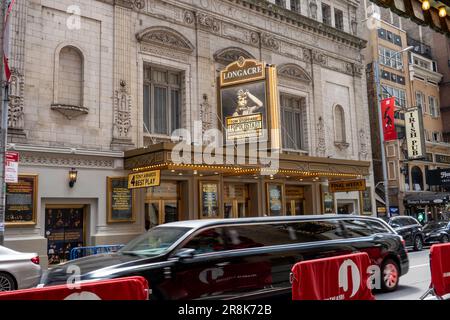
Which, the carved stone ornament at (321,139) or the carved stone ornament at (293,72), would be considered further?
the carved stone ornament at (321,139)

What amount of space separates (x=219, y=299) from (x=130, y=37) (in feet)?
45.4

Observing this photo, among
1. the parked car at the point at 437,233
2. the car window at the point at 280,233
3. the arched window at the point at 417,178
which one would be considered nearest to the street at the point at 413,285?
the car window at the point at 280,233

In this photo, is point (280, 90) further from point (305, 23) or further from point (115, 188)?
point (115, 188)

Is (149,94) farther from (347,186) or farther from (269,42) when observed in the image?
(347,186)

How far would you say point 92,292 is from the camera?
221 inches

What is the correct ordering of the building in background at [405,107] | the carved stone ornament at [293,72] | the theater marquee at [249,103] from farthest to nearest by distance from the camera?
the building in background at [405,107]
the carved stone ornament at [293,72]
the theater marquee at [249,103]

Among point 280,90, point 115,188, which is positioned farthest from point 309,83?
point 115,188

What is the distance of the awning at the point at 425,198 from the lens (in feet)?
116

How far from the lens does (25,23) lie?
1630 cm

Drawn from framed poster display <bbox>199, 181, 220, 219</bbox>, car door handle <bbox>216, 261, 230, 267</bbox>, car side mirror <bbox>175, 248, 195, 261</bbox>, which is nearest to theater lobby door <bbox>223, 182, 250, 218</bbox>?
framed poster display <bbox>199, 181, 220, 219</bbox>

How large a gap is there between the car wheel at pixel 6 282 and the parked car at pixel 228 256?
107 inches

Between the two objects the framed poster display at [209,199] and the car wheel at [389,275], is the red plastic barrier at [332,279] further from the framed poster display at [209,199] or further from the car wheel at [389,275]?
→ the framed poster display at [209,199]

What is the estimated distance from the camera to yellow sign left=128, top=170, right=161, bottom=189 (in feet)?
53.6

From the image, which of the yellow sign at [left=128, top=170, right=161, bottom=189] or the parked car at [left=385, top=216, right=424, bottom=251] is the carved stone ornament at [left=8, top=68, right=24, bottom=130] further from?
the parked car at [left=385, top=216, right=424, bottom=251]
